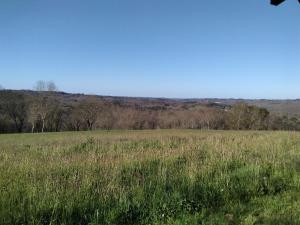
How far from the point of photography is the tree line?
301 feet

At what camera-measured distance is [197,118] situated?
→ 10588cm

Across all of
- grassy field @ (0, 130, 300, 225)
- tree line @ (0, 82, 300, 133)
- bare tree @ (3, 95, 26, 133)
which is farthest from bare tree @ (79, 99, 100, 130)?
grassy field @ (0, 130, 300, 225)

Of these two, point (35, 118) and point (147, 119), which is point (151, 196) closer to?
point (35, 118)

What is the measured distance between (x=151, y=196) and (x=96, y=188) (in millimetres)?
975

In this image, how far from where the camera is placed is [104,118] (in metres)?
99.6

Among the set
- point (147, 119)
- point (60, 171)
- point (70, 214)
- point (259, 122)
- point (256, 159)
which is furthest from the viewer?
point (147, 119)

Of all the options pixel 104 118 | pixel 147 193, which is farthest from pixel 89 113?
pixel 147 193

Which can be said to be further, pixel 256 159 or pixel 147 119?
pixel 147 119

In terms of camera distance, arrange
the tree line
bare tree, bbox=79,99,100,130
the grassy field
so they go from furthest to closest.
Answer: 1. bare tree, bbox=79,99,100,130
2. the tree line
3. the grassy field

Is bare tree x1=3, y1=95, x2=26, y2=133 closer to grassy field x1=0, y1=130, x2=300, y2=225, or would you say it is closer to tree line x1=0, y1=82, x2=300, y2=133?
tree line x1=0, y1=82, x2=300, y2=133

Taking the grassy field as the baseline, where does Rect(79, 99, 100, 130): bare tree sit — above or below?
below

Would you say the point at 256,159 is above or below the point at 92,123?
above

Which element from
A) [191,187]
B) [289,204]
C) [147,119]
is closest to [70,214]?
[191,187]

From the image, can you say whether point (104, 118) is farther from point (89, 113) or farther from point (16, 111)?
point (16, 111)
